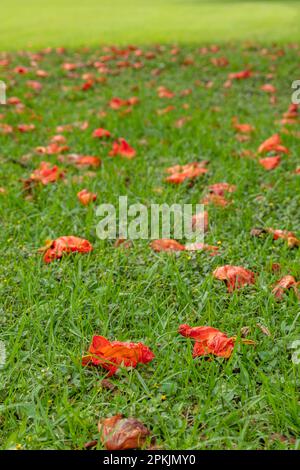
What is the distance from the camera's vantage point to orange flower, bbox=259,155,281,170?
12.5 feet

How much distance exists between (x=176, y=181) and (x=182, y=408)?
6.32ft

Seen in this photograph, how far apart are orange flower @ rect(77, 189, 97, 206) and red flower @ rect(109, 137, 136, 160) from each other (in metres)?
0.80

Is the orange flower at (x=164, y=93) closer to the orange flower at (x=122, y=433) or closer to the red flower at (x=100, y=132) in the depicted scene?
the red flower at (x=100, y=132)

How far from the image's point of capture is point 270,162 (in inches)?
150

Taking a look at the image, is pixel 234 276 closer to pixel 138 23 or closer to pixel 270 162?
pixel 270 162

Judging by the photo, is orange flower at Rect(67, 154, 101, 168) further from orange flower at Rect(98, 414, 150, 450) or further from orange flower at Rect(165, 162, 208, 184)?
orange flower at Rect(98, 414, 150, 450)

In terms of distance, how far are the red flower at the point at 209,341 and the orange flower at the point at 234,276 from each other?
375 millimetres

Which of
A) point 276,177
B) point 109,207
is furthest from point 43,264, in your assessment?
point 276,177

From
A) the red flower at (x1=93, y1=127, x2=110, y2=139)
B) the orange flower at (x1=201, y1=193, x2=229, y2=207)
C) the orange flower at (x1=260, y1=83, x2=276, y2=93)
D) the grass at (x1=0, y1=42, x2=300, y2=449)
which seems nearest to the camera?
the grass at (x1=0, y1=42, x2=300, y2=449)

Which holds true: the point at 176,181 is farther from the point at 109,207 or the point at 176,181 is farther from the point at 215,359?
the point at 215,359

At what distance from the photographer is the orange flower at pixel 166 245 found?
2812 mm

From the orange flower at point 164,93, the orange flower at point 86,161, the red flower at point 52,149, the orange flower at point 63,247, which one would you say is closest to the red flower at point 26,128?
the red flower at point 52,149

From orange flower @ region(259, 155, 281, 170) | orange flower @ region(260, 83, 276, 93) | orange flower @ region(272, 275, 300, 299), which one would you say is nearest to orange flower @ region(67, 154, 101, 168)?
orange flower @ region(259, 155, 281, 170)

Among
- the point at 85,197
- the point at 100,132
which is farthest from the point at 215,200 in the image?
the point at 100,132
